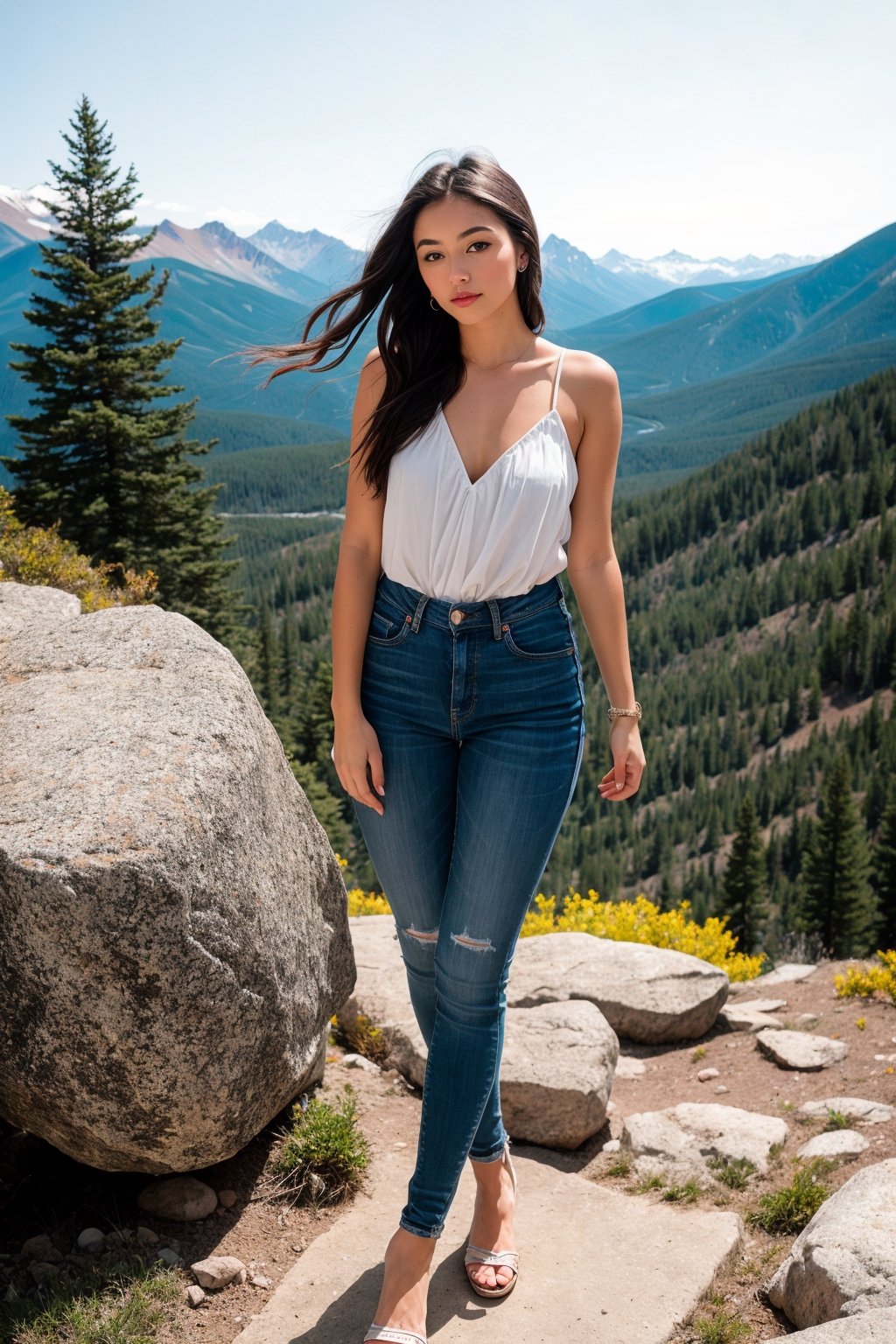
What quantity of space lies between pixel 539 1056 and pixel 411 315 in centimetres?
329

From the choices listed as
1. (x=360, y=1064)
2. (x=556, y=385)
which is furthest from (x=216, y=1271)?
(x=556, y=385)

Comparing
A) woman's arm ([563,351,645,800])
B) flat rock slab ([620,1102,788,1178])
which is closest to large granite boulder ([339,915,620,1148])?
flat rock slab ([620,1102,788,1178])

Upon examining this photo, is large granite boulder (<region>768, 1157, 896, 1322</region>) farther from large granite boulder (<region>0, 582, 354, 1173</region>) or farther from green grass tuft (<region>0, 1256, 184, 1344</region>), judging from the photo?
green grass tuft (<region>0, 1256, 184, 1344</region>)

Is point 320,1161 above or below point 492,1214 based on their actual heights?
below

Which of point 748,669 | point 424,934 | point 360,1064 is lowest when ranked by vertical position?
point 748,669

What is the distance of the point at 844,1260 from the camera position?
9.77ft

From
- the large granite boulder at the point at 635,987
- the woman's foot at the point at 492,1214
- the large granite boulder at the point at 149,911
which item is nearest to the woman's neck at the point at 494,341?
the large granite boulder at the point at 149,911

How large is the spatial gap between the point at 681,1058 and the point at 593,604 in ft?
13.2

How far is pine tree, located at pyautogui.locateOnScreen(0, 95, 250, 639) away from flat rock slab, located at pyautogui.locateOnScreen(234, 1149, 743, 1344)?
66.0 feet

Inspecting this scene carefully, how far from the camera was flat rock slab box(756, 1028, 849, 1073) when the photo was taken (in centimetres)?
554

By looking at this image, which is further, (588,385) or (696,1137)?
(696,1137)

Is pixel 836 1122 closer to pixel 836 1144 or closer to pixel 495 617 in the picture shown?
pixel 836 1144

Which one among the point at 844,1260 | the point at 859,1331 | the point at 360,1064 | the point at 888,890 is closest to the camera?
the point at 859,1331

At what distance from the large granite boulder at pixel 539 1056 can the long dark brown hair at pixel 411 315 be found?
8.36ft
